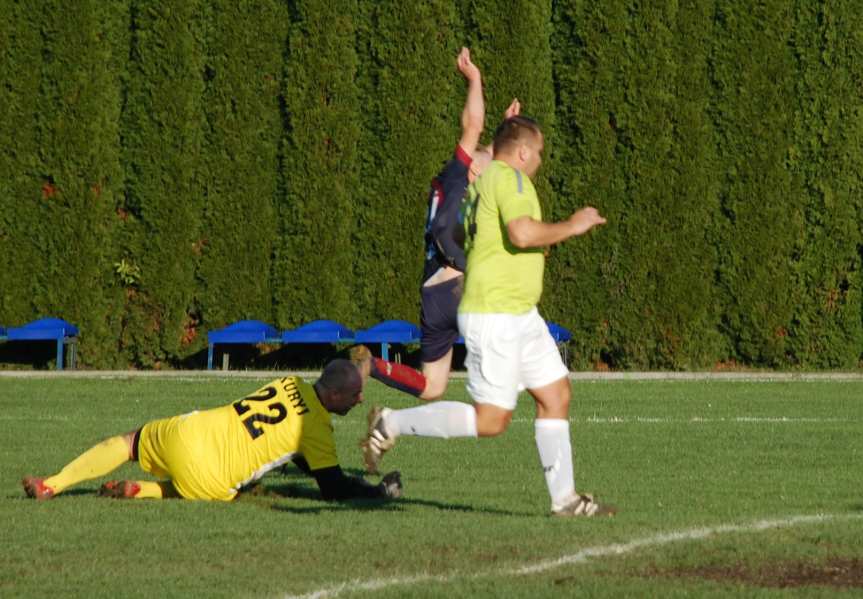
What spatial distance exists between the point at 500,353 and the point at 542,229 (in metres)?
0.68

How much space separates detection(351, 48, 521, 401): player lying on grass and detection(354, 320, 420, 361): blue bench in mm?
14332

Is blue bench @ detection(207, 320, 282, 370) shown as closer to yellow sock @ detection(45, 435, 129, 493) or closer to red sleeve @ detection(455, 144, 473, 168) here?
red sleeve @ detection(455, 144, 473, 168)

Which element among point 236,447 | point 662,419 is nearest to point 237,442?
point 236,447

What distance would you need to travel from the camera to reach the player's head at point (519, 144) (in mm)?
8695

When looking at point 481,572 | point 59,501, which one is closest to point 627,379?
point 59,501

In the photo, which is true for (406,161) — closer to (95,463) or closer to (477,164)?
(477,164)

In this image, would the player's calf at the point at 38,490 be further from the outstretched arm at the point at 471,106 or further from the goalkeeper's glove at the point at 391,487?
the outstretched arm at the point at 471,106

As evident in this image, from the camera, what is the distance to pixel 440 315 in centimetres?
1086

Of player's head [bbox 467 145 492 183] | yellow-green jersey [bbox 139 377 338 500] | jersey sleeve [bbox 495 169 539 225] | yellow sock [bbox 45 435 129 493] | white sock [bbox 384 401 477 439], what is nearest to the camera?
jersey sleeve [bbox 495 169 539 225]

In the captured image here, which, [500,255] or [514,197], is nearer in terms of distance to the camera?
[514,197]

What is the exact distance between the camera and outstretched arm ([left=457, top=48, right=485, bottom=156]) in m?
10.4

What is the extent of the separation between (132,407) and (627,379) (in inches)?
354

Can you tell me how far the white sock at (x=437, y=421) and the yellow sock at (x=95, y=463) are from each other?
1.64 metres

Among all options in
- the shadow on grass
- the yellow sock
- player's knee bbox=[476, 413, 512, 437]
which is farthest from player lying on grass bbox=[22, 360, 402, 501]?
player's knee bbox=[476, 413, 512, 437]
